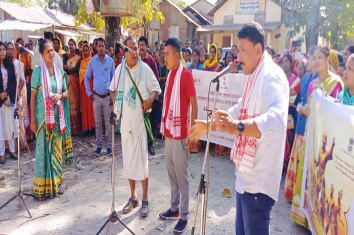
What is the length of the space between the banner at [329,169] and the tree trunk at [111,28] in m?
6.57

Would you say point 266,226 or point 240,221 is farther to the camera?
point 240,221

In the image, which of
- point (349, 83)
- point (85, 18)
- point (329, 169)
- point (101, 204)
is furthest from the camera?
A: point (85, 18)

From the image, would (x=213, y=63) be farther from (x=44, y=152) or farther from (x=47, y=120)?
(x=44, y=152)

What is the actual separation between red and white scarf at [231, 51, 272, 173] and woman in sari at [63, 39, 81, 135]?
6.05 m

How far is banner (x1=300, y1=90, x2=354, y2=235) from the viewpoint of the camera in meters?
2.39

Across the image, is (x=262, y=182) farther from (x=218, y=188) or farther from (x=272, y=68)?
(x=218, y=188)

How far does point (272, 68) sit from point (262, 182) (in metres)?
0.79

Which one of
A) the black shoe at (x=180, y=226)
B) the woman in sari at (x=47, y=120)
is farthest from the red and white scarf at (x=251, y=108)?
the woman in sari at (x=47, y=120)

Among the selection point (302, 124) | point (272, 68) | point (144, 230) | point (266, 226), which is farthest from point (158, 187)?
point (272, 68)

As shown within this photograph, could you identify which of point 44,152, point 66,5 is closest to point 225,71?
point 44,152

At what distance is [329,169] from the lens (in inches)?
110

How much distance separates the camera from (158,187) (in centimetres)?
491

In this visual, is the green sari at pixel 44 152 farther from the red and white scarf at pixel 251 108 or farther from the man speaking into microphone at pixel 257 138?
the red and white scarf at pixel 251 108

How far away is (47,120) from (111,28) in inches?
200
